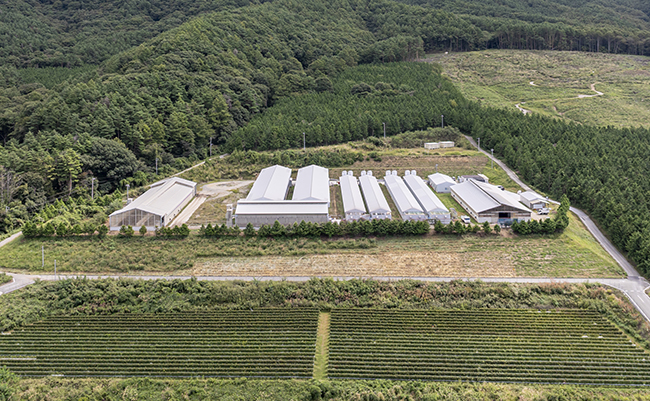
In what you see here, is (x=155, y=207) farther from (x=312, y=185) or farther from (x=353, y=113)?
(x=353, y=113)

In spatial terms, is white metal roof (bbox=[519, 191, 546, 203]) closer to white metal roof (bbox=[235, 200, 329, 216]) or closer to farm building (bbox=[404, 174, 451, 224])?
farm building (bbox=[404, 174, 451, 224])

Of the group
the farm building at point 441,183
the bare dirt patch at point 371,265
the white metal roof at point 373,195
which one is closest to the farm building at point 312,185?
the white metal roof at point 373,195

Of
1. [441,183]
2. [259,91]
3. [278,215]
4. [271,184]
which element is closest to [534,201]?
[441,183]

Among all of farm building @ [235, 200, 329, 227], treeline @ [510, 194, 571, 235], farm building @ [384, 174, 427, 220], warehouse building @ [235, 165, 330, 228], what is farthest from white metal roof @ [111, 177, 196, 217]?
treeline @ [510, 194, 571, 235]

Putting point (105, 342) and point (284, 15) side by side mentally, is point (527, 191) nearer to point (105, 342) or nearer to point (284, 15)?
point (105, 342)

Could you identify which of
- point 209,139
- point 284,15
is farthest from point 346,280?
point 284,15
